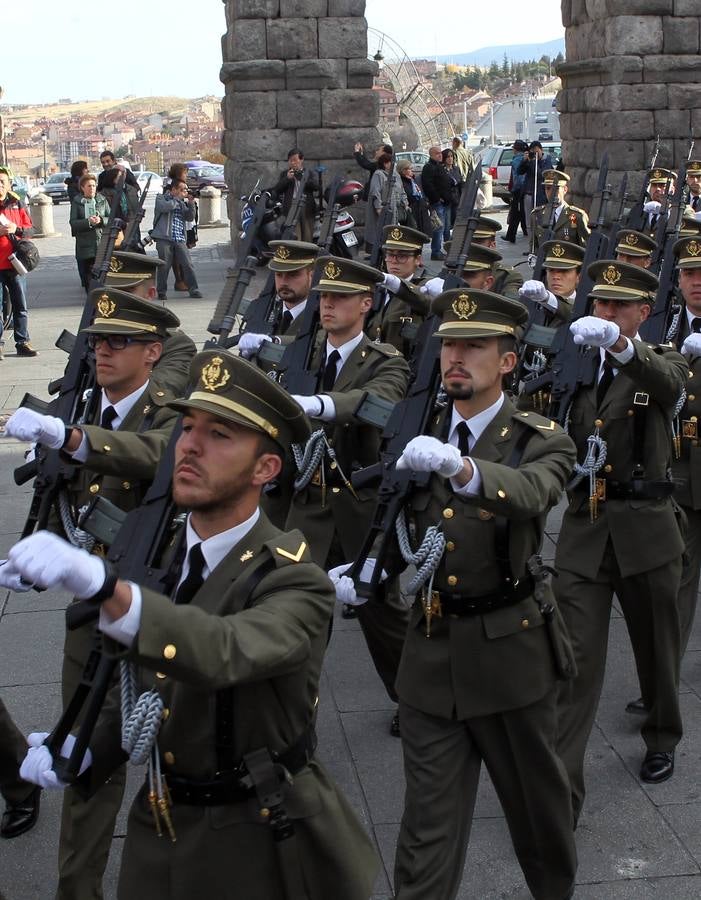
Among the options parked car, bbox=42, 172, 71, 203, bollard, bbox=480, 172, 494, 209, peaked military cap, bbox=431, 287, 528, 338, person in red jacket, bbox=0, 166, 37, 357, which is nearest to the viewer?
peaked military cap, bbox=431, 287, 528, 338

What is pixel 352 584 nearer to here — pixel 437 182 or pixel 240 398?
pixel 240 398

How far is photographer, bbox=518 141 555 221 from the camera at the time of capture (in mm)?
22312

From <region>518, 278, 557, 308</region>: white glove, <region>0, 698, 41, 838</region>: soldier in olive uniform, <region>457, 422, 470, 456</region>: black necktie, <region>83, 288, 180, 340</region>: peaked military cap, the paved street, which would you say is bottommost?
the paved street

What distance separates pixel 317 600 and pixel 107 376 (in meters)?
2.18

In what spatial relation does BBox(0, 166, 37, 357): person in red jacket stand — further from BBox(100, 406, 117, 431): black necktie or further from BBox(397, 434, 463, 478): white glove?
BBox(397, 434, 463, 478): white glove

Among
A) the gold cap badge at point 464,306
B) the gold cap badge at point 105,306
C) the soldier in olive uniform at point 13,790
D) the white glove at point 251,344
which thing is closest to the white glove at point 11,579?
the soldier in olive uniform at point 13,790

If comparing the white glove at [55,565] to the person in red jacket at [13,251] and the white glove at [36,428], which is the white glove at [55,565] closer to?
the white glove at [36,428]

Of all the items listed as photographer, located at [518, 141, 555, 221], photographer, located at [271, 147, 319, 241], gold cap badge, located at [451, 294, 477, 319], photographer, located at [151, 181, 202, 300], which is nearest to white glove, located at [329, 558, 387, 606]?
gold cap badge, located at [451, 294, 477, 319]

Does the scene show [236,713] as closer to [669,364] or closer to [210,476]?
[210,476]

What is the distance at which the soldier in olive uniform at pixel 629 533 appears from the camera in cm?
544

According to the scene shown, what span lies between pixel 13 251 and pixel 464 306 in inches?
416

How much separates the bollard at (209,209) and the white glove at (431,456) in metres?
26.3

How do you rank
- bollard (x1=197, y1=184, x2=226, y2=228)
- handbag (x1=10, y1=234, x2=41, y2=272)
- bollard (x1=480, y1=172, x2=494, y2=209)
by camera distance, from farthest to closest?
bollard (x1=480, y1=172, x2=494, y2=209) → bollard (x1=197, y1=184, x2=226, y2=228) → handbag (x1=10, y1=234, x2=41, y2=272)

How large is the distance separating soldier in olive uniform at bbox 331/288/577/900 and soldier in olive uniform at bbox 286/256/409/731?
1377mm
